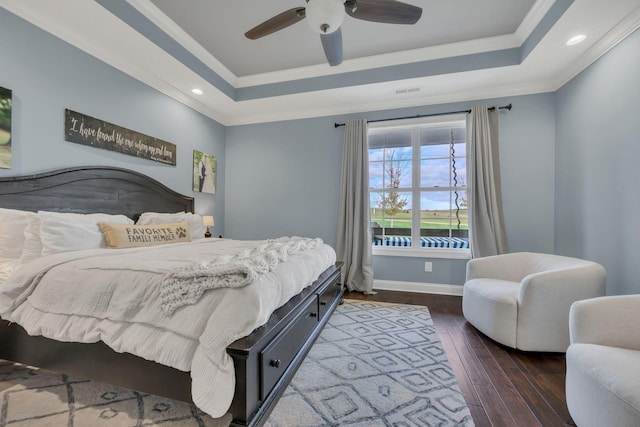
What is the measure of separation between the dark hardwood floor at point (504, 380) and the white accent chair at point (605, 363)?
0.66ft

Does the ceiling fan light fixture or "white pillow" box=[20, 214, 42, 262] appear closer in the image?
the ceiling fan light fixture

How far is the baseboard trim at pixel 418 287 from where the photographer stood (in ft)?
11.7

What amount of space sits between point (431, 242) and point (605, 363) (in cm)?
262

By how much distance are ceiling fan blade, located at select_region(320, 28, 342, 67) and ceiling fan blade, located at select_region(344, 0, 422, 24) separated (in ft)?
0.60

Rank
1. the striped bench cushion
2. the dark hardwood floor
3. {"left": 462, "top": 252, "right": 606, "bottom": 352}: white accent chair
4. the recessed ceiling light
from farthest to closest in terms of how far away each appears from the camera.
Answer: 1. the striped bench cushion
2. the recessed ceiling light
3. {"left": 462, "top": 252, "right": 606, "bottom": 352}: white accent chair
4. the dark hardwood floor

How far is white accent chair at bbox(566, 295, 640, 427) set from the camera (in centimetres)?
102

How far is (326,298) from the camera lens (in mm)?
2402

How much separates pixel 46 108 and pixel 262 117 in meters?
2.56

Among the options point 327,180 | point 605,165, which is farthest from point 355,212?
point 605,165

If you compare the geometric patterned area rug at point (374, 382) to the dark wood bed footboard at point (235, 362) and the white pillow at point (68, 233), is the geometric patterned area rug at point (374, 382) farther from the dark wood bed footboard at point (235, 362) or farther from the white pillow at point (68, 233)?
the white pillow at point (68, 233)

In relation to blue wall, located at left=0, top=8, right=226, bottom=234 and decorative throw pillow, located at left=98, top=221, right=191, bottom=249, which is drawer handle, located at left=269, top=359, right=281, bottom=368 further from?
blue wall, located at left=0, top=8, right=226, bottom=234

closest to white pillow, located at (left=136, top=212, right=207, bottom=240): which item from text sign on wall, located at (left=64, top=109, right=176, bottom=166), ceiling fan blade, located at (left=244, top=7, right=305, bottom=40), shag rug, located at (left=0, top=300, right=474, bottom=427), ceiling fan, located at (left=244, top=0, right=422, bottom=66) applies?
text sign on wall, located at (left=64, top=109, right=176, bottom=166)

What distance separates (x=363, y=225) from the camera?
12.2 feet

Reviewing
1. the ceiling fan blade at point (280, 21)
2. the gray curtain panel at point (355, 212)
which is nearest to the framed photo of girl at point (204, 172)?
the gray curtain panel at point (355, 212)
